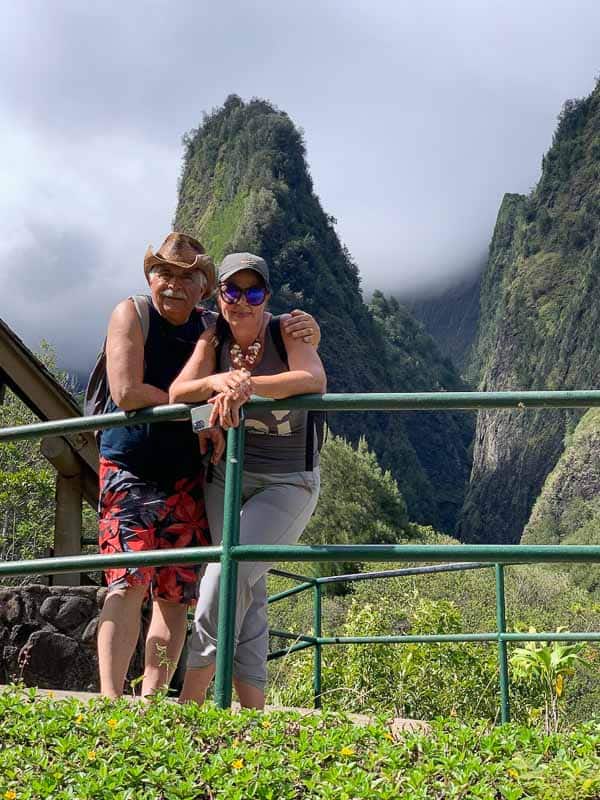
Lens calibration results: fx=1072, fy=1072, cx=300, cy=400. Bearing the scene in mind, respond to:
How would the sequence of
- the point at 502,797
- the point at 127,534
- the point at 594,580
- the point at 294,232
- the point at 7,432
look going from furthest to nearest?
the point at 294,232, the point at 594,580, the point at 7,432, the point at 127,534, the point at 502,797

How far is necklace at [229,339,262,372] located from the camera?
3.52 metres

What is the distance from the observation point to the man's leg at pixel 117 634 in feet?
11.3

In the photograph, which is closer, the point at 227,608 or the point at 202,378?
the point at 227,608

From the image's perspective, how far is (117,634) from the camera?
3467mm

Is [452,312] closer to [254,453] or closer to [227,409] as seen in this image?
[254,453]

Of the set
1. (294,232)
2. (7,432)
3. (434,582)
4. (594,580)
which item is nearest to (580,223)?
(294,232)

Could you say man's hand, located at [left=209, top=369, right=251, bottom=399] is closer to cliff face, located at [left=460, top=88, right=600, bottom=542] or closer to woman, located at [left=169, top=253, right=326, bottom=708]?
woman, located at [left=169, top=253, right=326, bottom=708]

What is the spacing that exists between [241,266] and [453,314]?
13373 centimetres

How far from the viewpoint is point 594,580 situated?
39188 mm

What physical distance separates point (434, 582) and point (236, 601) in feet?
86.2

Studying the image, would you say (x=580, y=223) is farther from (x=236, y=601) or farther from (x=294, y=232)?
(x=236, y=601)

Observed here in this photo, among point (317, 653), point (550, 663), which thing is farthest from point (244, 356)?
point (550, 663)

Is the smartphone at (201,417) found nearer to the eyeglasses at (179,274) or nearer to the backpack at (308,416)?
the backpack at (308,416)

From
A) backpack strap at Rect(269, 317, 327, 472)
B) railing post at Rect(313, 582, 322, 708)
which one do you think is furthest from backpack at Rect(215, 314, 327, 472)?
railing post at Rect(313, 582, 322, 708)
